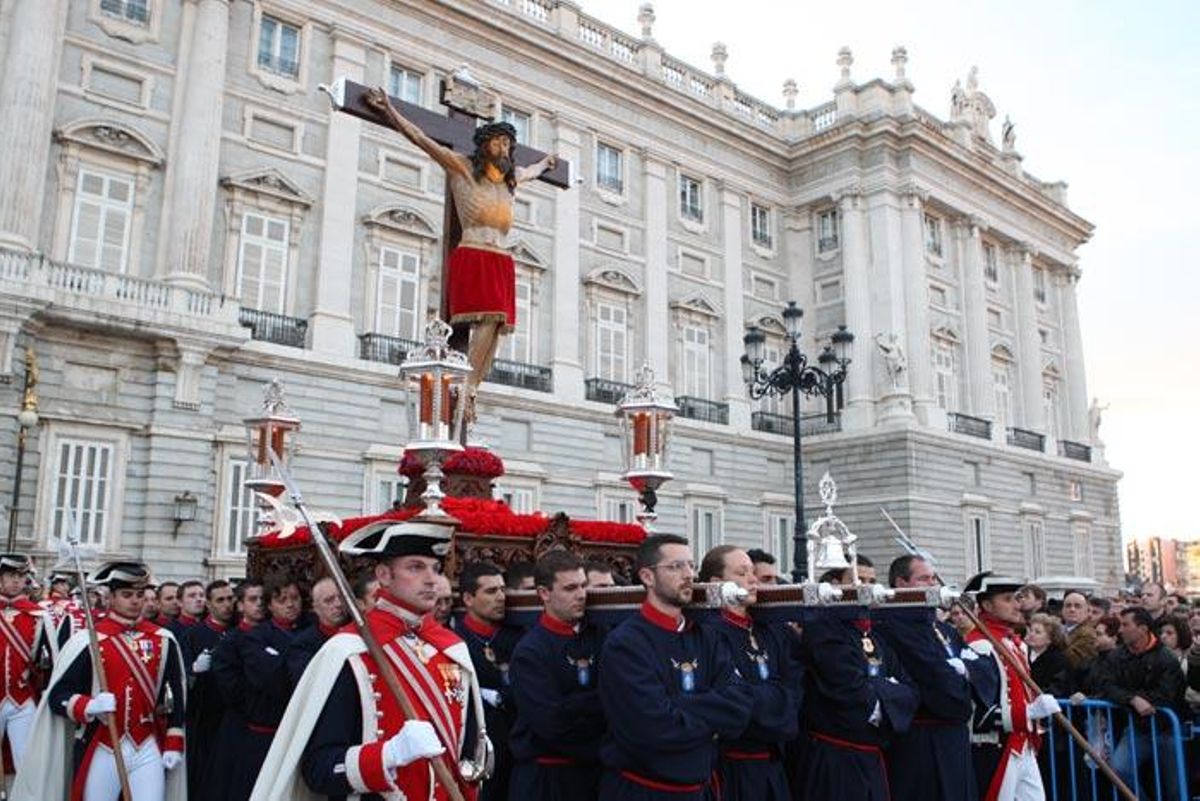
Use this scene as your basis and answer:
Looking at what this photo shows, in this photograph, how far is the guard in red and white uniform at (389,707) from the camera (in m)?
3.36

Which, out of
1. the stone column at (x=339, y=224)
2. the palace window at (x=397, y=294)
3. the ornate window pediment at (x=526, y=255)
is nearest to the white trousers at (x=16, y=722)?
the stone column at (x=339, y=224)

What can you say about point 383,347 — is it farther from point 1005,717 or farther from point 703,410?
point 1005,717

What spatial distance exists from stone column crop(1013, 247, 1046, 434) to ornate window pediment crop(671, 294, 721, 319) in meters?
13.8

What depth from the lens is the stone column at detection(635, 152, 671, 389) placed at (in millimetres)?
28656

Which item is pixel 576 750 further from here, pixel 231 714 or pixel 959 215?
pixel 959 215

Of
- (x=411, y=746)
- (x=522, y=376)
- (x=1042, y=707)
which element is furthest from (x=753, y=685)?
(x=522, y=376)

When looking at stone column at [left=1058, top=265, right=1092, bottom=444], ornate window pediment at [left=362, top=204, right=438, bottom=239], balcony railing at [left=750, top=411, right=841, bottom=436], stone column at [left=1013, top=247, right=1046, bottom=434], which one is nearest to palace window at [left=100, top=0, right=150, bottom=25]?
ornate window pediment at [left=362, top=204, right=438, bottom=239]

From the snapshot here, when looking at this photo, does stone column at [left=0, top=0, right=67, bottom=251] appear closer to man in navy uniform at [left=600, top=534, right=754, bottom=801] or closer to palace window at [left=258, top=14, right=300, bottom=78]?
palace window at [left=258, top=14, right=300, bottom=78]

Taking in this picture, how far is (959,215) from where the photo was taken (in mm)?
35156

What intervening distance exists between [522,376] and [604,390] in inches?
109

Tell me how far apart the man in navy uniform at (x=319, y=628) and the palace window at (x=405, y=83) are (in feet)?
66.2

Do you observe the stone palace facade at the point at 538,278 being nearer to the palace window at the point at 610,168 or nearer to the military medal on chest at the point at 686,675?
the palace window at the point at 610,168

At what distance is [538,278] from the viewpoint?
26.5m

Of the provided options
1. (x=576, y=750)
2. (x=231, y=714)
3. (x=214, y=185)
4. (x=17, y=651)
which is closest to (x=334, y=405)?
(x=214, y=185)
